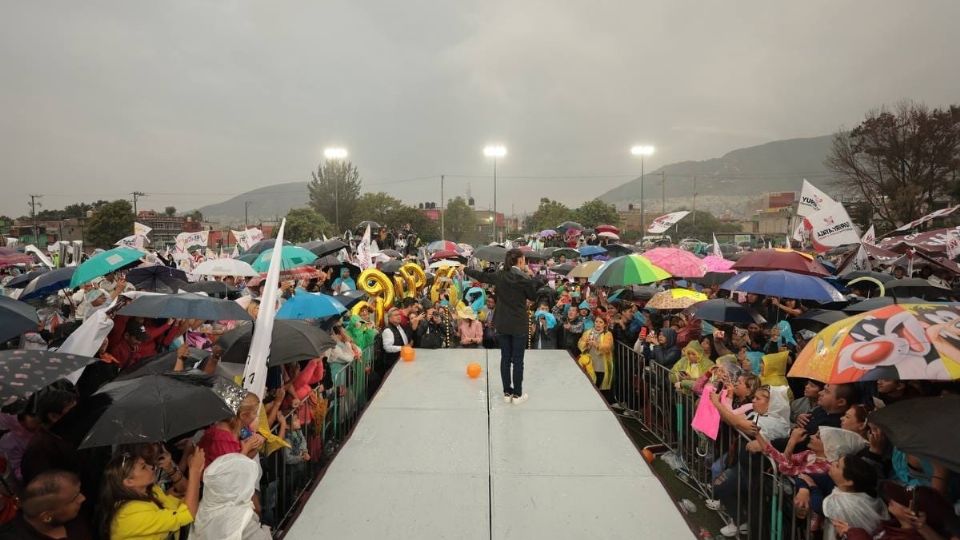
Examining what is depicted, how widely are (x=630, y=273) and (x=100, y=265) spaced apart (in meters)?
6.93

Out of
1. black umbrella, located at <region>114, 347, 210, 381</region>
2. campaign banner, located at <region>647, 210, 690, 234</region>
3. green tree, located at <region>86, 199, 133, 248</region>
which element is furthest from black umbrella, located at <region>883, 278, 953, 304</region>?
green tree, located at <region>86, 199, 133, 248</region>

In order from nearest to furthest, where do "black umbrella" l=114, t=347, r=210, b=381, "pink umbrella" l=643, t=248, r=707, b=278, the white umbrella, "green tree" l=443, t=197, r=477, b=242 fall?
"black umbrella" l=114, t=347, r=210, b=381 → "pink umbrella" l=643, t=248, r=707, b=278 → the white umbrella → "green tree" l=443, t=197, r=477, b=242

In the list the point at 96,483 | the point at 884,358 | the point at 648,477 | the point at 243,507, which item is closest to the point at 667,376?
the point at 648,477

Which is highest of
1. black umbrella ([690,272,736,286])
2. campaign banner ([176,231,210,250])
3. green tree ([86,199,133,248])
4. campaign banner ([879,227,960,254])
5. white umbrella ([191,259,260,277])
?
green tree ([86,199,133,248])

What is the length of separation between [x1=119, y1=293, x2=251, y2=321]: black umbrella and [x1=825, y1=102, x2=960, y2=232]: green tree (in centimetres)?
3844

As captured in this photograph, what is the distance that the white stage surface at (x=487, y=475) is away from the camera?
373cm

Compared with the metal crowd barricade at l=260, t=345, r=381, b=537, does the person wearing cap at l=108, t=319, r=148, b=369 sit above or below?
above

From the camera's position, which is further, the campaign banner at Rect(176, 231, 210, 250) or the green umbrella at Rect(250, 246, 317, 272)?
the campaign banner at Rect(176, 231, 210, 250)

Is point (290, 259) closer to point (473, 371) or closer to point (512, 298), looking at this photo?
point (473, 371)

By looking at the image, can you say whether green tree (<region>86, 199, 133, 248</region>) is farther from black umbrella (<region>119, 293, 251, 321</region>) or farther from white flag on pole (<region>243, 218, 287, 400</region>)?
white flag on pole (<region>243, 218, 287, 400</region>)

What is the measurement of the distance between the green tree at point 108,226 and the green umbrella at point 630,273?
4999cm

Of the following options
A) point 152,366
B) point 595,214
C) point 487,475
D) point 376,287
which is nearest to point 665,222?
point 376,287

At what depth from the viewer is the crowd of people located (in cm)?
267

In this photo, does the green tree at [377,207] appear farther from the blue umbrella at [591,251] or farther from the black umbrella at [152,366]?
the black umbrella at [152,366]
